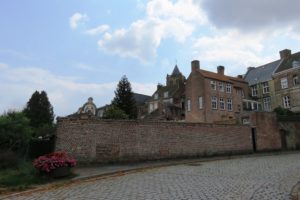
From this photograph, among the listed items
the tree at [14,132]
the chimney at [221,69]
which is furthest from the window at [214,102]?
the tree at [14,132]

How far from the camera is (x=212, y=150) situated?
23.5 m

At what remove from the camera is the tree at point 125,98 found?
39.8 meters

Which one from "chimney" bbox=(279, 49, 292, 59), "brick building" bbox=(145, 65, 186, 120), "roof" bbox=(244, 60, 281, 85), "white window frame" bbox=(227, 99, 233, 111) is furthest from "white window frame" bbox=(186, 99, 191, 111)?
"chimney" bbox=(279, 49, 292, 59)

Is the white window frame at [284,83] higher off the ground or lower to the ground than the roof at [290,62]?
lower

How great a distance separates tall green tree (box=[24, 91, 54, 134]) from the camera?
49516 mm

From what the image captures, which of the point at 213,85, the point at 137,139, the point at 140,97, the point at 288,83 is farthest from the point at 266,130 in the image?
the point at 140,97

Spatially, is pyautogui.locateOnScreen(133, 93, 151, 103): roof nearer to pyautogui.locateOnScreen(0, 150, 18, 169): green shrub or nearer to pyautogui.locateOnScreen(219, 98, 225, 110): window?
pyautogui.locateOnScreen(219, 98, 225, 110): window

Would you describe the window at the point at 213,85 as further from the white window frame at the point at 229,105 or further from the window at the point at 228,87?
the white window frame at the point at 229,105

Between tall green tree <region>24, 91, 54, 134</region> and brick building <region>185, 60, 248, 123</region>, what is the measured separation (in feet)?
82.1

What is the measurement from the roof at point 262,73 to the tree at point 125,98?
91.8ft

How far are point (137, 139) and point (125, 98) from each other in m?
20.6

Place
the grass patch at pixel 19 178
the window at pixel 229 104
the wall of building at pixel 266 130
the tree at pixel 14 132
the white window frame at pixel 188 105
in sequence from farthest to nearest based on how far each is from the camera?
the white window frame at pixel 188 105 → the window at pixel 229 104 → the wall of building at pixel 266 130 → the tree at pixel 14 132 → the grass patch at pixel 19 178

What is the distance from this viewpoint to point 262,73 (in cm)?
5653

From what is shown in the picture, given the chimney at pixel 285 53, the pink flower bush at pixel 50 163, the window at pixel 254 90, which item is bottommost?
the pink flower bush at pixel 50 163
